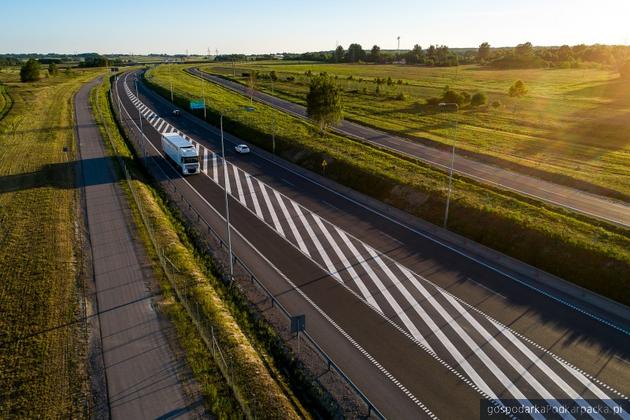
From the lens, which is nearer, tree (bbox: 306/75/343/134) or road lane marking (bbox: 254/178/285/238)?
road lane marking (bbox: 254/178/285/238)

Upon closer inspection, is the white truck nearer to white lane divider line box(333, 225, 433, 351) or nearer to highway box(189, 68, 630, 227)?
white lane divider line box(333, 225, 433, 351)

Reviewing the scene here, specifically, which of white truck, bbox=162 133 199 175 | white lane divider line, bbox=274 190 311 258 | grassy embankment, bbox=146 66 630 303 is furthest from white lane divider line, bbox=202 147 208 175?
white lane divider line, bbox=274 190 311 258

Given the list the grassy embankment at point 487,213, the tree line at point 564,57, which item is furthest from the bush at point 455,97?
the tree line at point 564,57

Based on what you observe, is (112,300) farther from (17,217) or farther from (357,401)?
(17,217)

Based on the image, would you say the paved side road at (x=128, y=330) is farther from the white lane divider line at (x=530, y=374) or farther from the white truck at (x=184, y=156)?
the white lane divider line at (x=530, y=374)

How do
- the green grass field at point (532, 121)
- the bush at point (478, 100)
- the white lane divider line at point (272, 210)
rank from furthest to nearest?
the bush at point (478, 100)
the green grass field at point (532, 121)
the white lane divider line at point (272, 210)

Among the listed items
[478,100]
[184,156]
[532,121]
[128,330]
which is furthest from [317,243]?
[478,100]
